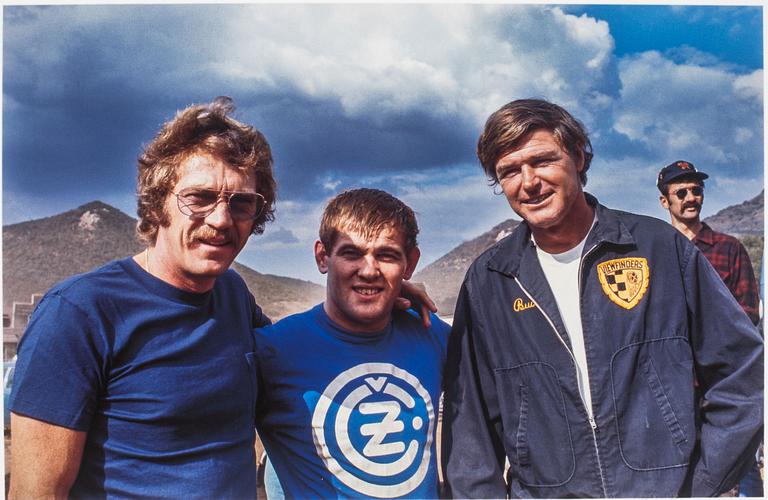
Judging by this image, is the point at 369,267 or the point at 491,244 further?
the point at 491,244

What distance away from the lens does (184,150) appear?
1749 mm

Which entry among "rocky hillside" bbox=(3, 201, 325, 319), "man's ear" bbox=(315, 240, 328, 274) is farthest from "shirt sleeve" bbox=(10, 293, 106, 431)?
"rocky hillside" bbox=(3, 201, 325, 319)

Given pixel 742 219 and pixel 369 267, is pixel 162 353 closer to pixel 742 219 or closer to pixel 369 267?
pixel 369 267

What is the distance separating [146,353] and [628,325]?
1514 millimetres

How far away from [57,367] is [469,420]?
131cm

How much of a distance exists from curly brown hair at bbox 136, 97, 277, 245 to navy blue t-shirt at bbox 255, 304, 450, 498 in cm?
56

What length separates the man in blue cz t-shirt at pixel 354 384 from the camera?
6.30ft

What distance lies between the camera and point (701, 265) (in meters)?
1.88

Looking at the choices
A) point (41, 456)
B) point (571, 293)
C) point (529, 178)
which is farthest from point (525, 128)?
point (41, 456)

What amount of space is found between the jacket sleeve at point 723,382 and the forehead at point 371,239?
987 millimetres

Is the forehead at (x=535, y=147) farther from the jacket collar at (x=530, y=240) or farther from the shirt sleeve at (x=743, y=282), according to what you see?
the shirt sleeve at (x=743, y=282)

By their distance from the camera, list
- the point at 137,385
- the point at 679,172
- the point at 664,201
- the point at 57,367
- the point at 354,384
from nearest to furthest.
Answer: the point at 57,367, the point at 137,385, the point at 354,384, the point at 679,172, the point at 664,201

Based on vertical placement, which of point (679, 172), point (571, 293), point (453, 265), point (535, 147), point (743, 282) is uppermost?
point (679, 172)

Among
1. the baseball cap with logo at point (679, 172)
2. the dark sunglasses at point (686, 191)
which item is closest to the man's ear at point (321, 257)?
the baseball cap with logo at point (679, 172)
